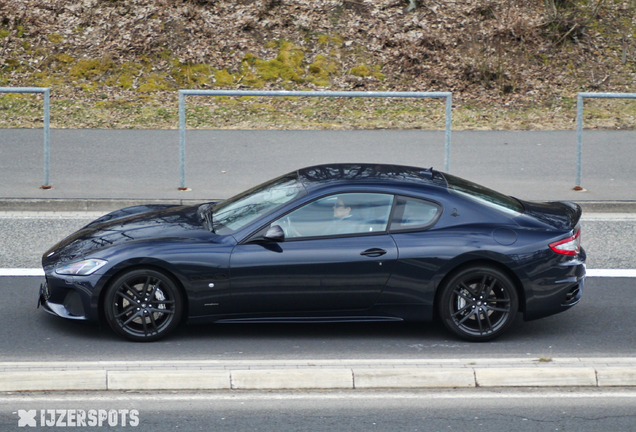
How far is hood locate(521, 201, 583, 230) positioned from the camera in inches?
262

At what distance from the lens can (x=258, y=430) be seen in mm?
4934

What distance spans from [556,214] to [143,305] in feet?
11.3

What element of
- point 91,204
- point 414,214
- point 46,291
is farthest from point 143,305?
point 91,204

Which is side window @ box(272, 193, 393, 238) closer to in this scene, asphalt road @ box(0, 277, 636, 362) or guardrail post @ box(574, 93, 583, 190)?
asphalt road @ box(0, 277, 636, 362)

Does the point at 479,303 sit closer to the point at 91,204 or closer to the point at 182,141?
the point at 91,204

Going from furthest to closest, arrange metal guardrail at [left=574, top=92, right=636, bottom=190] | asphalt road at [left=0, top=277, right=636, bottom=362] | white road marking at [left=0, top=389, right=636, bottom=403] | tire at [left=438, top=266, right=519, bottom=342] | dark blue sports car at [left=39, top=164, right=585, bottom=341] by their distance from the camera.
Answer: metal guardrail at [left=574, top=92, right=636, bottom=190]
tire at [left=438, top=266, right=519, bottom=342]
dark blue sports car at [left=39, top=164, right=585, bottom=341]
asphalt road at [left=0, top=277, right=636, bottom=362]
white road marking at [left=0, top=389, right=636, bottom=403]

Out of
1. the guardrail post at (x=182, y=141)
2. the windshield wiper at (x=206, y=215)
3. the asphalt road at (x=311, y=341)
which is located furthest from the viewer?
→ the guardrail post at (x=182, y=141)

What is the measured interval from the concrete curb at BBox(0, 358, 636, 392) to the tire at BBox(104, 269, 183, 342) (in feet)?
1.90

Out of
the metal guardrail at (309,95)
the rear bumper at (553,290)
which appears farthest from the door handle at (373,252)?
the metal guardrail at (309,95)

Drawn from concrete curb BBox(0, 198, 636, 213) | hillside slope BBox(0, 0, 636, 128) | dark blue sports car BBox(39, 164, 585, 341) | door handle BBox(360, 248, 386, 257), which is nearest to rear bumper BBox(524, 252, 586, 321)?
dark blue sports car BBox(39, 164, 585, 341)

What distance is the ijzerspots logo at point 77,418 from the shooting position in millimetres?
4988

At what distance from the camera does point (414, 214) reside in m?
6.51

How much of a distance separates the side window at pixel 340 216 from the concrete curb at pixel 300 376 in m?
1.13

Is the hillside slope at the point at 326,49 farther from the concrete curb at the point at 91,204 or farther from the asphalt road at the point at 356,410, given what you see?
the asphalt road at the point at 356,410
